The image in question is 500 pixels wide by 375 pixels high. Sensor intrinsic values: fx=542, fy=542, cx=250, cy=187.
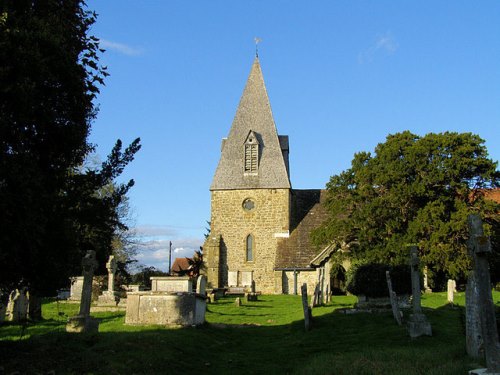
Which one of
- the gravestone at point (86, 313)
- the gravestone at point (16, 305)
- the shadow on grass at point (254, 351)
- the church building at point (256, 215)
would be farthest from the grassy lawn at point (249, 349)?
the church building at point (256, 215)

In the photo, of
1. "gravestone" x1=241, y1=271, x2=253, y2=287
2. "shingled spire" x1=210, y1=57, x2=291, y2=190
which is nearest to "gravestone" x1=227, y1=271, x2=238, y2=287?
"gravestone" x1=241, y1=271, x2=253, y2=287

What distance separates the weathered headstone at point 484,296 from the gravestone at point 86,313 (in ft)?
29.4

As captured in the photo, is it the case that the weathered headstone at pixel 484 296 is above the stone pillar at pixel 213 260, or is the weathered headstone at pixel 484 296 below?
below

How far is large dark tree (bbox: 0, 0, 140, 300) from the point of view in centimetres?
759

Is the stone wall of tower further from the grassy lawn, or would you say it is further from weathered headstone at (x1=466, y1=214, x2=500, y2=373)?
weathered headstone at (x1=466, y1=214, x2=500, y2=373)

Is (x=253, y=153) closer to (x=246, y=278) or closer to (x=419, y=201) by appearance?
(x=246, y=278)

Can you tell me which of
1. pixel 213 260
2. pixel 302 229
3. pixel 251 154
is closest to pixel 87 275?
pixel 213 260

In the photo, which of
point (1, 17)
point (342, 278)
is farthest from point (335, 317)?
point (342, 278)

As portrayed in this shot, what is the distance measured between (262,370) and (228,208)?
2972 cm

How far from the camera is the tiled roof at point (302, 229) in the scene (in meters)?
37.7

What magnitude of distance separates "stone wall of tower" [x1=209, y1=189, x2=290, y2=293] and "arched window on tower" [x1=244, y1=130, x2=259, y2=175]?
169 centimetres

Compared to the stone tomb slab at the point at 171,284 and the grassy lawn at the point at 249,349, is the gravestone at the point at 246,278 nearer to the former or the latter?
the stone tomb slab at the point at 171,284

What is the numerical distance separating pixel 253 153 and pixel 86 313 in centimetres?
2825

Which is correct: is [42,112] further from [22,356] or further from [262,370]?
[262,370]
